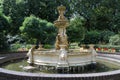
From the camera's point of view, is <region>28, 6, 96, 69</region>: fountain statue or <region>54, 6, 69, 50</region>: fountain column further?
<region>54, 6, 69, 50</region>: fountain column

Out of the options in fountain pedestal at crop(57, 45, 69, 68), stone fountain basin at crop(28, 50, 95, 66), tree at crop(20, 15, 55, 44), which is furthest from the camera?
tree at crop(20, 15, 55, 44)

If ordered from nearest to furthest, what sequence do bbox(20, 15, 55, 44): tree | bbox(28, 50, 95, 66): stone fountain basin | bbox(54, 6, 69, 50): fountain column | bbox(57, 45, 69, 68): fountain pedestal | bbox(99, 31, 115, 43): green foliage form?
1. bbox(57, 45, 69, 68): fountain pedestal
2. bbox(28, 50, 95, 66): stone fountain basin
3. bbox(54, 6, 69, 50): fountain column
4. bbox(20, 15, 55, 44): tree
5. bbox(99, 31, 115, 43): green foliage

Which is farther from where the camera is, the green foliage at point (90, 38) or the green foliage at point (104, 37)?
the green foliage at point (104, 37)

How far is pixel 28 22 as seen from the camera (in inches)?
1003

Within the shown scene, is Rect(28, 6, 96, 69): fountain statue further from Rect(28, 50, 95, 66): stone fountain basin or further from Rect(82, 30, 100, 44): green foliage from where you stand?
Rect(82, 30, 100, 44): green foliage

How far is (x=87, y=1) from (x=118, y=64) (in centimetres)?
3090

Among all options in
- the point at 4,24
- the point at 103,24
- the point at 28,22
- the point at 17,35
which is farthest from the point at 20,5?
the point at 103,24

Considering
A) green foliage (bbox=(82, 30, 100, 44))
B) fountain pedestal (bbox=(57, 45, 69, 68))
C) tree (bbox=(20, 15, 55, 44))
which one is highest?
tree (bbox=(20, 15, 55, 44))

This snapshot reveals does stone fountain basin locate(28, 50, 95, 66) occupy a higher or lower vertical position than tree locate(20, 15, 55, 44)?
lower

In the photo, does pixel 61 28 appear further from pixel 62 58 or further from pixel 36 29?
pixel 36 29

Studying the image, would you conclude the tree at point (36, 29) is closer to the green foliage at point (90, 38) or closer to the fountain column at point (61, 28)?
the green foliage at point (90, 38)

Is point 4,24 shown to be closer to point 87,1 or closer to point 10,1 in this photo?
point 10,1

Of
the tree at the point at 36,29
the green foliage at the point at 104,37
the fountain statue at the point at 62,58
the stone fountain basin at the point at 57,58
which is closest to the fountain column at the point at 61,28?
the fountain statue at the point at 62,58

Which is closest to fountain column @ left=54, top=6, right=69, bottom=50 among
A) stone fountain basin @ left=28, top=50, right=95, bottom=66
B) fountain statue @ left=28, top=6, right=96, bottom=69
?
fountain statue @ left=28, top=6, right=96, bottom=69
